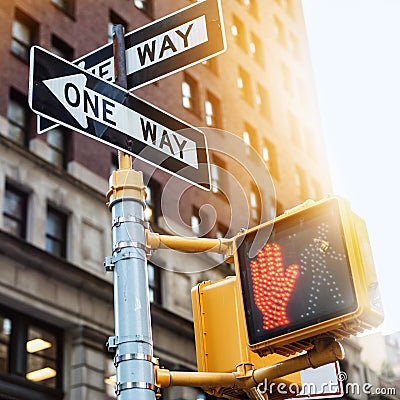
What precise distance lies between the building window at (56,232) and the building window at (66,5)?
786 centimetres

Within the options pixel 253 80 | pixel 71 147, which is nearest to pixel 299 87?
pixel 253 80

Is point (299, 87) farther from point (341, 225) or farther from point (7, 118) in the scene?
point (341, 225)

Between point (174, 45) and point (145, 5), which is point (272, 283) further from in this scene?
point (145, 5)

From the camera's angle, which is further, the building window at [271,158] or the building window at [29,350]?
the building window at [271,158]

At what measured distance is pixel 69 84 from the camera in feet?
15.3

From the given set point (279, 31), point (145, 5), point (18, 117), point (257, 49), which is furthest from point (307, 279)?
point (279, 31)

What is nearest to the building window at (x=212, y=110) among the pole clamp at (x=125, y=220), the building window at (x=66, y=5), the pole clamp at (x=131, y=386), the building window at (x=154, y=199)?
the building window at (x=154, y=199)

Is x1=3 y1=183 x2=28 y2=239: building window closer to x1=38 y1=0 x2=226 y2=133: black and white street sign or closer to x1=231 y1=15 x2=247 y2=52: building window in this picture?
x1=38 y1=0 x2=226 y2=133: black and white street sign

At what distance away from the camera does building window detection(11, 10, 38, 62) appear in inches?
965

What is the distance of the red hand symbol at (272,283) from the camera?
13.0ft

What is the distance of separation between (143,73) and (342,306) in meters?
2.17

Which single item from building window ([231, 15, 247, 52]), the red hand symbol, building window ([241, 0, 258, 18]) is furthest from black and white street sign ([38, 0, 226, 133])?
building window ([241, 0, 258, 18])

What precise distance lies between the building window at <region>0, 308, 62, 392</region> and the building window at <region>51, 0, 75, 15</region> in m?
11.4

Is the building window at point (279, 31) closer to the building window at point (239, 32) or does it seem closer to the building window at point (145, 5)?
the building window at point (239, 32)
